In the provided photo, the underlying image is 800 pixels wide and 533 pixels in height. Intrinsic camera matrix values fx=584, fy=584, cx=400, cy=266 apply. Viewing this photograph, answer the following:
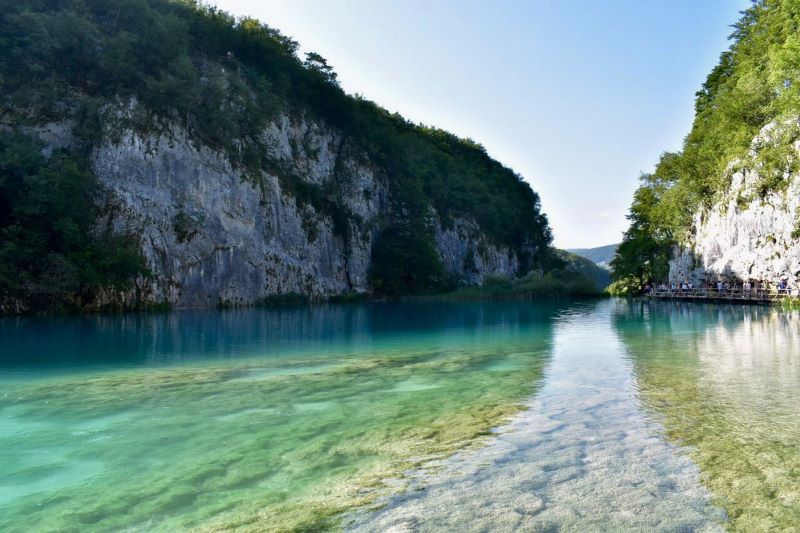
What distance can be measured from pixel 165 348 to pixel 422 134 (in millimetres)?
101891

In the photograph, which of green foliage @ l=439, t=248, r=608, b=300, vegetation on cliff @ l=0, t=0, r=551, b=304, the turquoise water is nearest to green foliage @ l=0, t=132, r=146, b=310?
vegetation on cliff @ l=0, t=0, r=551, b=304

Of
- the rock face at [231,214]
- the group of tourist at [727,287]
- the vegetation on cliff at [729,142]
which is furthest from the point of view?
the rock face at [231,214]

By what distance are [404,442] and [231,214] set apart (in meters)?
47.4

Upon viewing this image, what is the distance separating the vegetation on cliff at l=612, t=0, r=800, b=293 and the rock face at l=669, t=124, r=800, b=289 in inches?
32.5

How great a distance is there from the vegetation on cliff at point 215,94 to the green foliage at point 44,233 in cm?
571

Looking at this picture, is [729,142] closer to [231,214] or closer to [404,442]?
[231,214]

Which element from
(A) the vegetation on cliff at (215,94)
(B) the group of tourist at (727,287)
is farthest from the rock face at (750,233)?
(A) the vegetation on cliff at (215,94)

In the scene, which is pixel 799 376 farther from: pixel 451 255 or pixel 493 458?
pixel 451 255

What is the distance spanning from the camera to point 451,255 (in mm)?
91250

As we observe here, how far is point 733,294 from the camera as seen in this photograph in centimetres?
4791

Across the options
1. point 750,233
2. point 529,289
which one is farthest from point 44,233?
point 529,289

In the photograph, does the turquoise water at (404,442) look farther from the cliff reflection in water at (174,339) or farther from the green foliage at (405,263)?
the green foliage at (405,263)

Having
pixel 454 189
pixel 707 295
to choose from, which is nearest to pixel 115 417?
pixel 707 295

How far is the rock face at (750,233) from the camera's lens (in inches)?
1570
